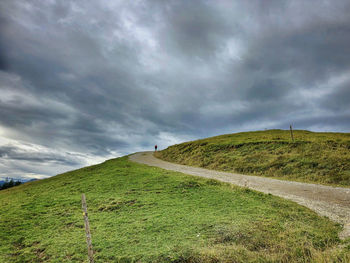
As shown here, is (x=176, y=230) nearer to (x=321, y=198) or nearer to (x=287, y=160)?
(x=321, y=198)

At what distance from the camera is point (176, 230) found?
7984mm

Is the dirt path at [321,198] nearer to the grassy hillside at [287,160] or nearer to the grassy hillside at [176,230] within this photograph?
the grassy hillside at [176,230]

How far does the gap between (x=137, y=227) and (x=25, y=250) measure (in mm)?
4315

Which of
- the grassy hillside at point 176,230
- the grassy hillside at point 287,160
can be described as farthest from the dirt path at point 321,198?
the grassy hillside at point 287,160

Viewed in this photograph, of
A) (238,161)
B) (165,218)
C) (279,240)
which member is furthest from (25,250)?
(238,161)

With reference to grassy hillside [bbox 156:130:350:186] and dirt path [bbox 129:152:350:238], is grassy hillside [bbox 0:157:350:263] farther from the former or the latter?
grassy hillside [bbox 156:130:350:186]

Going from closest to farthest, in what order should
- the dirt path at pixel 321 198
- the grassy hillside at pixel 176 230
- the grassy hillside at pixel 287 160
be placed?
the grassy hillside at pixel 176 230 < the dirt path at pixel 321 198 < the grassy hillside at pixel 287 160

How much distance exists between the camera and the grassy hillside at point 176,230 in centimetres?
634

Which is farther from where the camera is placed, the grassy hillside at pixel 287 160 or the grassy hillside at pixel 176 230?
the grassy hillside at pixel 287 160

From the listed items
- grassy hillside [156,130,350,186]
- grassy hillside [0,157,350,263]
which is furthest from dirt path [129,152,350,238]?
grassy hillside [156,130,350,186]

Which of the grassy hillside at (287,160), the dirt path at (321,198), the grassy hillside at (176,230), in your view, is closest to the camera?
the grassy hillside at (176,230)

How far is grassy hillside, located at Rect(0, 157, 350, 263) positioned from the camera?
249 inches

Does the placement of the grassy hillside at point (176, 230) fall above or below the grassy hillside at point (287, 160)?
below

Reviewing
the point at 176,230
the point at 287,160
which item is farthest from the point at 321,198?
the point at 287,160
